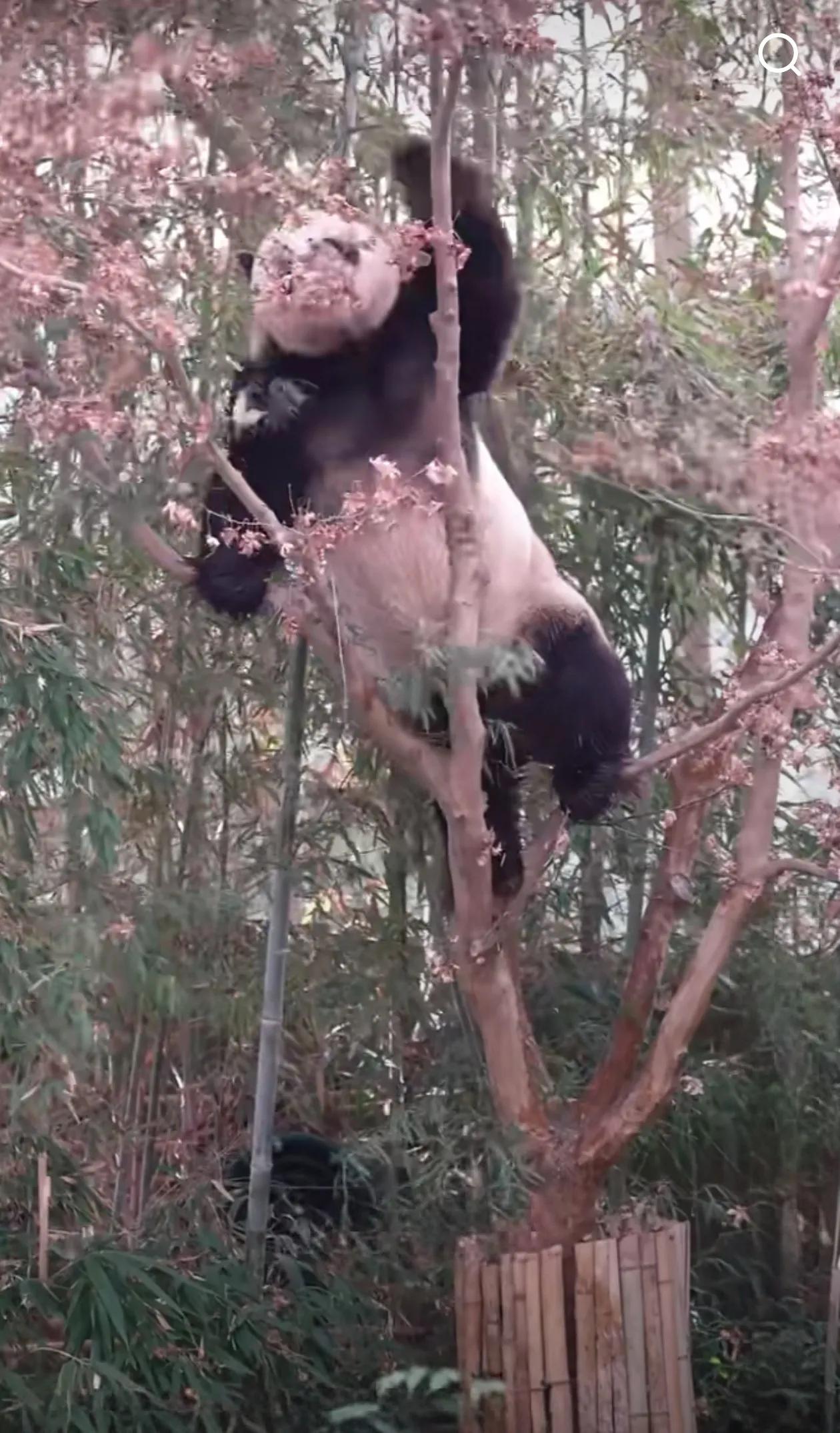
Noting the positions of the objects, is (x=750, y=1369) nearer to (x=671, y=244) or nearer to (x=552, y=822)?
(x=552, y=822)

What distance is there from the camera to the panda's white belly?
180cm

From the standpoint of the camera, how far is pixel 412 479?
5.33 feet

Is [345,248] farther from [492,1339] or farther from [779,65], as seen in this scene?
[492,1339]

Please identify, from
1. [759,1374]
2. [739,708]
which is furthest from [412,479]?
[759,1374]

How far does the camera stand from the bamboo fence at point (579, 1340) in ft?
5.91

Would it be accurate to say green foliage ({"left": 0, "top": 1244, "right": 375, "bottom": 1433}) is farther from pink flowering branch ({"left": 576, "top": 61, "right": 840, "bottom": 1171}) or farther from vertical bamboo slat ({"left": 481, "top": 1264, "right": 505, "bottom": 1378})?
pink flowering branch ({"left": 576, "top": 61, "right": 840, "bottom": 1171})

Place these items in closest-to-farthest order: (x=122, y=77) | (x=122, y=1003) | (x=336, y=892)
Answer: (x=122, y=77) → (x=122, y=1003) → (x=336, y=892)

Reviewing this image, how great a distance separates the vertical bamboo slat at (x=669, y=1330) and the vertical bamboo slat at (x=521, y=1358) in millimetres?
152

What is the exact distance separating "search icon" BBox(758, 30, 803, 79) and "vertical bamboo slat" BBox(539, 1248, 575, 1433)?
129cm

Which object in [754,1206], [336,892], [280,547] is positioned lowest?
[754,1206]

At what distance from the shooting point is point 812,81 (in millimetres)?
1552

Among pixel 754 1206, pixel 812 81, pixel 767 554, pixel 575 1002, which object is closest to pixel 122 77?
pixel 812 81

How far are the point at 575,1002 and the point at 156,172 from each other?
1179mm

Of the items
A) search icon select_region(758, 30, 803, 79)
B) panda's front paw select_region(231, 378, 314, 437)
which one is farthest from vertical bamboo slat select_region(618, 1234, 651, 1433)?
search icon select_region(758, 30, 803, 79)
